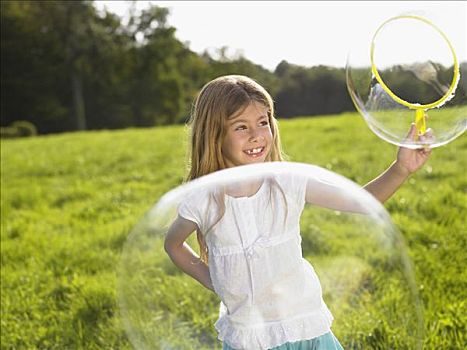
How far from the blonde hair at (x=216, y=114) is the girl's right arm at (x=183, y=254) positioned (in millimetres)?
29

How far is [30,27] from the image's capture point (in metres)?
28.6

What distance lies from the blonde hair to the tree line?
71.6ft

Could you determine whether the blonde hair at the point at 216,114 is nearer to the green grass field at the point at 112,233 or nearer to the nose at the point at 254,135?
the nose at the point at 254,135

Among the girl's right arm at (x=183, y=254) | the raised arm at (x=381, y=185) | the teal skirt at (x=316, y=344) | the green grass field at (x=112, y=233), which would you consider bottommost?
the green grass field at (x=112, y=233)

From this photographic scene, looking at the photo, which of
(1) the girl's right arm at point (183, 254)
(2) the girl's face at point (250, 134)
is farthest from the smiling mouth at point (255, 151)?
(1) the girl's right arm at point (183, 254)

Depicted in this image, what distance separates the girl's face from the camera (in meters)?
2.01

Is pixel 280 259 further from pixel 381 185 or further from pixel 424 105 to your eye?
pixel 424 105

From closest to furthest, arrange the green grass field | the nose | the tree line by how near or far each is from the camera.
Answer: the nose, the green grass field, the tree line

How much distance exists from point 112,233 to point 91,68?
28.3 metres

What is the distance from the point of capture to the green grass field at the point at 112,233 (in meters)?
3.07

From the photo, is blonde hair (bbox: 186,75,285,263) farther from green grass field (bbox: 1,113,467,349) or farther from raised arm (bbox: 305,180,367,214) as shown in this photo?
green grass field (bbox: 1,113,467,349)

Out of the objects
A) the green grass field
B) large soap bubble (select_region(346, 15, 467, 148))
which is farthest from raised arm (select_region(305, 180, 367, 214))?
the green grass field

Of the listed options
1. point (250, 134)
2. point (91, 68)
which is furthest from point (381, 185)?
point (91, 68)

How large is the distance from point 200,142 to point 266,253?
411 mm
